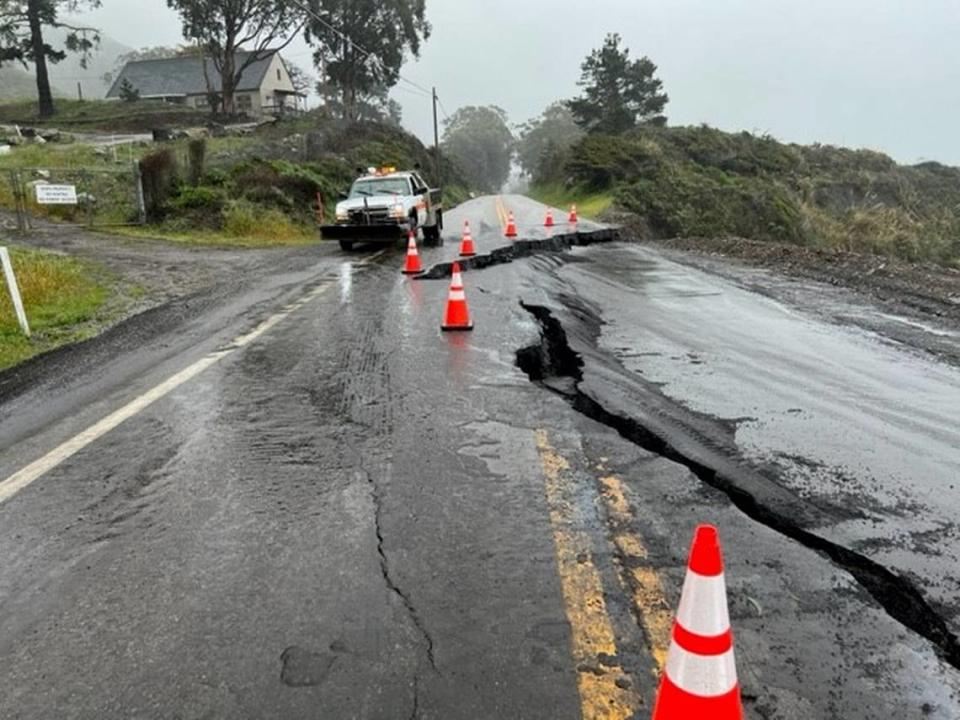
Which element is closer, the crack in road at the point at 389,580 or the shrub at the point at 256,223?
the crack in road at the point at 389,580

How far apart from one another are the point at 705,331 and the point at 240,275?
27.1 ft

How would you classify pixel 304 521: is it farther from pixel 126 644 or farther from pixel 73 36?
pixel 73 36

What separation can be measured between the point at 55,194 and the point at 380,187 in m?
8.59

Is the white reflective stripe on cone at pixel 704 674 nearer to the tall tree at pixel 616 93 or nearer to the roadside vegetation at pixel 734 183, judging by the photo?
the roadside vegetation at pixel 734 183

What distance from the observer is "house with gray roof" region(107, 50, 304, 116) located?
2463 inches

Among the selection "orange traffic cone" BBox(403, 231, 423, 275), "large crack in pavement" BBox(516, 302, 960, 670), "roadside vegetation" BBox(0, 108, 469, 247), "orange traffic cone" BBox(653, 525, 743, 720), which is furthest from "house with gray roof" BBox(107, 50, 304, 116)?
"orange traffic cone" BBox(653, 525, 743, 720)

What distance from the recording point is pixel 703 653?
73.9 inches

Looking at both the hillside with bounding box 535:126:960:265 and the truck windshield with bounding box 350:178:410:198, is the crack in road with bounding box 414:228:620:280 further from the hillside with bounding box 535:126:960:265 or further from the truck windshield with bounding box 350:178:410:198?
the hillside with bounding box 535:126:960:265

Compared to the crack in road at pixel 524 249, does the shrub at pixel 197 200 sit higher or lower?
higher

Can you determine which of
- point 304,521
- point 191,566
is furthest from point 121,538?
point 304,521

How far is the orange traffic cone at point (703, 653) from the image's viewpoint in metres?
1.87

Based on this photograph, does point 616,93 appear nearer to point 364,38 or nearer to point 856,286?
point 364,38

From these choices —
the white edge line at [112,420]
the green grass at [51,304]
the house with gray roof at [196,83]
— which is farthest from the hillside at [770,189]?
the house with gray roof at [196,83]

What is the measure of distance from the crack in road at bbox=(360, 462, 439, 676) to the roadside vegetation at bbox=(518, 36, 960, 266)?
26711 mm
